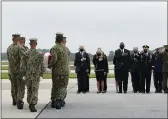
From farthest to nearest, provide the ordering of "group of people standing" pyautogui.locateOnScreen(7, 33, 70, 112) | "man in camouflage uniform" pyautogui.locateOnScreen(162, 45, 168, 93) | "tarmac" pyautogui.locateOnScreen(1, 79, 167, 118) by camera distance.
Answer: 1. "man in camouflage uniform" pyautogui.locateOnScreen(162, 45, 168, 93)
2. "group of people standing" pyautogui.locateOnScreen(7, 33, 70, 112)
3. "tarmac" pyautogui.locateOnScreen(1, 79, 167, 118)

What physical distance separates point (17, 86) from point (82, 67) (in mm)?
6615

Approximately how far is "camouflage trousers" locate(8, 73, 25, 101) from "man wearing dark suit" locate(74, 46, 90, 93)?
607cm

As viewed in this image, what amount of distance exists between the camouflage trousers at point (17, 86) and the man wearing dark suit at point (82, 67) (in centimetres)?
607

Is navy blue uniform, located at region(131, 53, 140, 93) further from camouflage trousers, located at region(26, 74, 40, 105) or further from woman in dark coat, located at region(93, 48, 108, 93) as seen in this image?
camouflage trousers, located at region(26, 74, 40, 105)

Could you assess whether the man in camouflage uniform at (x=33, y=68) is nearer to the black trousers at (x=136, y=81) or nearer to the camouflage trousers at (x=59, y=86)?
the camouflage trousers at (x=59, y=86)

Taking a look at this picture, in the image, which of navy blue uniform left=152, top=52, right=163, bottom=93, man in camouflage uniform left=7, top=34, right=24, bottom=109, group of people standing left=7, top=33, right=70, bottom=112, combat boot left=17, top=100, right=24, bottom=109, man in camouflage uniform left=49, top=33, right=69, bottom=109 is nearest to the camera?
group of people standing left=7, top=33, right=70, bottom=112

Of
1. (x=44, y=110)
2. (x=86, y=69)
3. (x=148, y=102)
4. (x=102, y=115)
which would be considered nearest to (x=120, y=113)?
(x=102, y=115)

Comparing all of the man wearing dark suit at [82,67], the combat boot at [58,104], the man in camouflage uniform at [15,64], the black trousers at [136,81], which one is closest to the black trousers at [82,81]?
the man wearing dark suit at [82,67]

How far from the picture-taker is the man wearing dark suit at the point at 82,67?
70.1 feet

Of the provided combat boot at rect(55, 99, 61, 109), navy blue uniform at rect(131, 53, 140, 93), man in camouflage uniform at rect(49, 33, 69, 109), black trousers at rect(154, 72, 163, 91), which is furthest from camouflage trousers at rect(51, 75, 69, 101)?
black trousers at rect(154, 72, 163, 91)

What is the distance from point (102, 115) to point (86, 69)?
323 inches

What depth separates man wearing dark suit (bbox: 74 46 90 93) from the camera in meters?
21.4

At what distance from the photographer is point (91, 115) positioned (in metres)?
13.3

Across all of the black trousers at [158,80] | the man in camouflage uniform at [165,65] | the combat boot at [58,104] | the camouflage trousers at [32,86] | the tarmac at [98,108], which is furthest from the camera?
the black trousers at [158,80]
